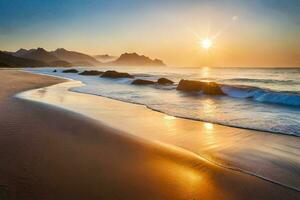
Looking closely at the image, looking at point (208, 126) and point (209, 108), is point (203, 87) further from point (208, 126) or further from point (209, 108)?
point (208, 126)

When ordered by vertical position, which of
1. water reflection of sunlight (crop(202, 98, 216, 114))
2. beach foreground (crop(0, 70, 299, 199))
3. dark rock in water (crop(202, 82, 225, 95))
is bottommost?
beach foreground (crop(0, 70, 299, 199))

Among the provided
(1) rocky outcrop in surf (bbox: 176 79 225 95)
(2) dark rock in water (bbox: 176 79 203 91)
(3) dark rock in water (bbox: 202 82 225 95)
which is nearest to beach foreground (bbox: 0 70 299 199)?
(3) dark rock in water (bbox: 202 82 225 95)

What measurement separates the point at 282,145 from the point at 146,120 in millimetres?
5058

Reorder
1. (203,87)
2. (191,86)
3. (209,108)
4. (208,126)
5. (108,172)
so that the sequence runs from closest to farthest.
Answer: (108,172) < (208,126) < (209,108) < (203,87) < (191,86)

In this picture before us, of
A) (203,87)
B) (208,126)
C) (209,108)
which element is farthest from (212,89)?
(208,126)

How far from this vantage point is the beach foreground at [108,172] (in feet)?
14.5

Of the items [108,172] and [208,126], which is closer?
[108,172]

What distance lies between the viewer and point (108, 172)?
206 inches

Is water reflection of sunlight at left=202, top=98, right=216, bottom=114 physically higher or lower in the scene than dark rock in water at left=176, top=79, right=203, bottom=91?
lower

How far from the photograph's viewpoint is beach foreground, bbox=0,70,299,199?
4422 millimetres

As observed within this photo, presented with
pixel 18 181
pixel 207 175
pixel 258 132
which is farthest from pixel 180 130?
pixel 18 181

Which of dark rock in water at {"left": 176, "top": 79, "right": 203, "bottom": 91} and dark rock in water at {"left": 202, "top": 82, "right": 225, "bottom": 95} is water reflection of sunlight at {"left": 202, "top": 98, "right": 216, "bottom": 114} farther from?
dark rock in water at {"left": 176, "top": 79, "right": 203, "bottom": 91}

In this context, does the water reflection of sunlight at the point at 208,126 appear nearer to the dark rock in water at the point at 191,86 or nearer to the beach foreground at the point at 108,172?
the beach foreground at the point at 108,172

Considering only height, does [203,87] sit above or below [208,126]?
above
